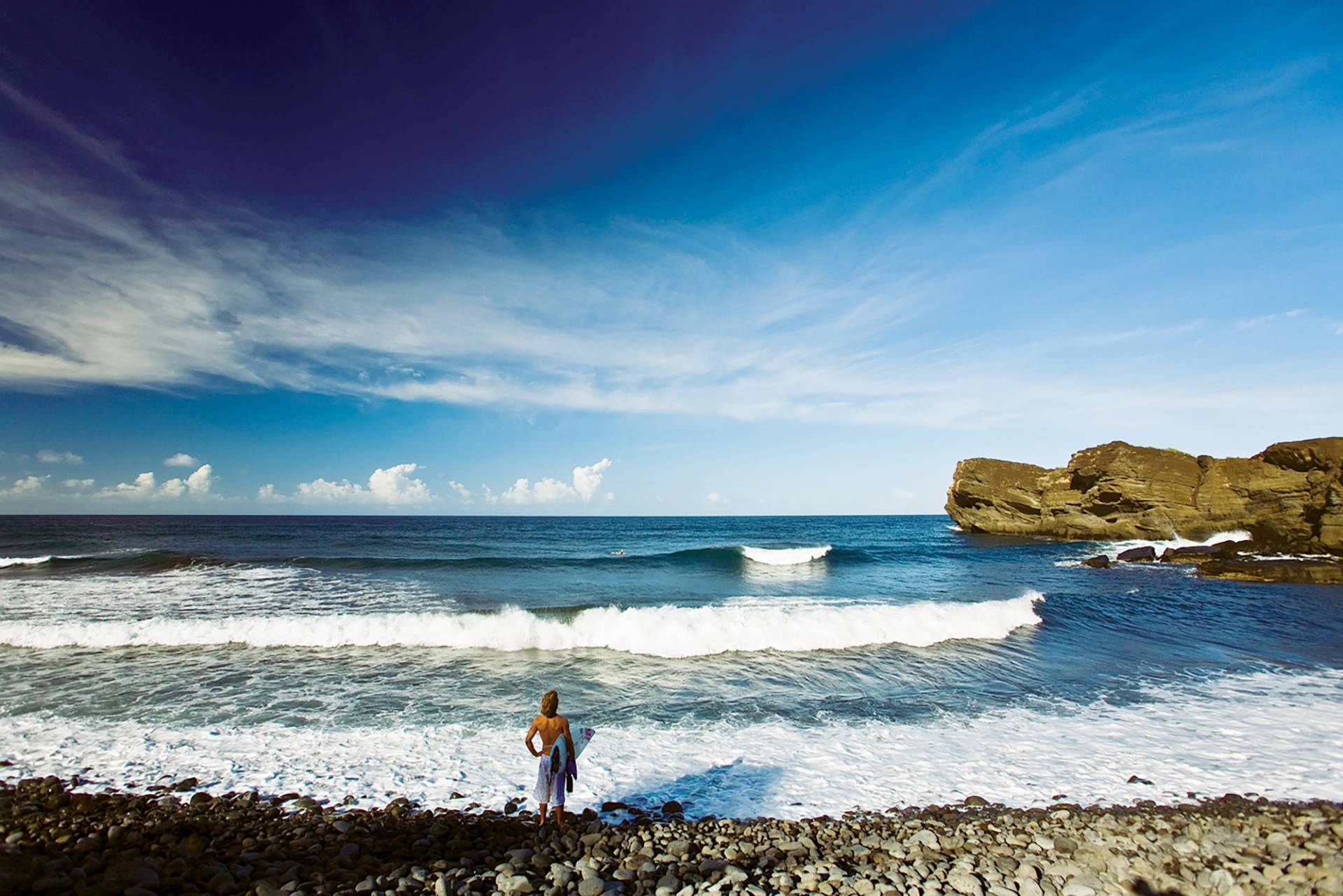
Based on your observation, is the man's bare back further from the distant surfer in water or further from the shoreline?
the shoreline

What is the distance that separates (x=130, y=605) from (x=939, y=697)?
80.5 feet

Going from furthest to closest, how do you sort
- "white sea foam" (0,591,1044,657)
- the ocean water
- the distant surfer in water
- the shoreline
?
"white sea foam" (0,591,1044,657) < the ocean water < the distant surfer in water < the shoreline

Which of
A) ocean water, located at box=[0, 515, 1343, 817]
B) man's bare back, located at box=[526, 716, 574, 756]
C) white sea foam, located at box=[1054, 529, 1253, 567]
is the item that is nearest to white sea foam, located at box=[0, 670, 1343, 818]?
ocean water, located at box=[0, 515, 1343, 817]

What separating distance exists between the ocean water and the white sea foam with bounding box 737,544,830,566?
1256cm

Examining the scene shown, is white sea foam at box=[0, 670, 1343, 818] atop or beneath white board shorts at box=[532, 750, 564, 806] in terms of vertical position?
beneath

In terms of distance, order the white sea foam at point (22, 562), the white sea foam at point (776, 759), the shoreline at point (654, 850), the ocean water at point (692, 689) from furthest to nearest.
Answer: the white sea foam at point (22, 562) < the ocean water at point (692, 689) < the white sea foam at point (776, 759) < the shoreline at point (654, 850)

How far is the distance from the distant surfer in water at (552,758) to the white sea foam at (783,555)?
3132 centimetres

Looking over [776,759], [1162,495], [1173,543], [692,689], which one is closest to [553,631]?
[692,689]

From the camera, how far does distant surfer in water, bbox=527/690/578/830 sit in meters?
6.36

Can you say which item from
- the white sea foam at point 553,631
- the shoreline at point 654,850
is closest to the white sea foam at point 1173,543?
the white sea foam at point 553,631

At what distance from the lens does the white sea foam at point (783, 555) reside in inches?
1505

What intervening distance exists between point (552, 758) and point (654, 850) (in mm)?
1368

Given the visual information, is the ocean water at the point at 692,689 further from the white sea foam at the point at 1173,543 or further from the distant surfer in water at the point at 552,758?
the white sea foam at the point at 1173,543

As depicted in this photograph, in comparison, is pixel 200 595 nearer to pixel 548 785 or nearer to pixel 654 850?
pixel 548 785
